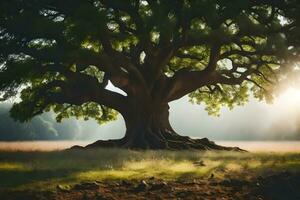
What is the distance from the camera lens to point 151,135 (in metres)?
33.0

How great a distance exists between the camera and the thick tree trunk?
32500 mm

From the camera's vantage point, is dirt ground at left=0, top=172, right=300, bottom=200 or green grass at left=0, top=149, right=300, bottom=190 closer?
dirt ground at left=0, top=172, right=300, bottom=200

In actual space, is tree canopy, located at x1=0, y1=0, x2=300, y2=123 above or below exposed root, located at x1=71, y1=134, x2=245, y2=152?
above

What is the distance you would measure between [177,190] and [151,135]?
1947 cm

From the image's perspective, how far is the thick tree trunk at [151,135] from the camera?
32.5 m

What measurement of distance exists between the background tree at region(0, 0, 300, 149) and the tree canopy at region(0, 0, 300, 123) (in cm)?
5

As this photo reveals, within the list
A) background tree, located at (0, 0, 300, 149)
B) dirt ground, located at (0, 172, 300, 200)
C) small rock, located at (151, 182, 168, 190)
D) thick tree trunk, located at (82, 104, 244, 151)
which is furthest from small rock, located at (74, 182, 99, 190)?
thick tree trunk, located at (82, 104, 244, 151)

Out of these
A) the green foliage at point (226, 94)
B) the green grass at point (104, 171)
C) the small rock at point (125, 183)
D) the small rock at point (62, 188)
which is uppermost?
the green foliage at point (226, 94)

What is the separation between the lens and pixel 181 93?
35469mm

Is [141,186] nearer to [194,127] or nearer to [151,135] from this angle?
[151,135]

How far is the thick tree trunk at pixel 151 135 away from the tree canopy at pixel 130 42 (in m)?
0.97

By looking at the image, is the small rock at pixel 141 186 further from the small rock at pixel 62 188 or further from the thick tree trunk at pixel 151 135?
the thick tree trunk at pixel 151 135

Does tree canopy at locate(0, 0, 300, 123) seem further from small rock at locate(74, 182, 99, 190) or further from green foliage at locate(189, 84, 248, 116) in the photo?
small rock at locate(74, 182, 99, 190)

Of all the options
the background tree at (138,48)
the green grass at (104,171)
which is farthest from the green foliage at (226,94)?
the green grass at (104,171)
